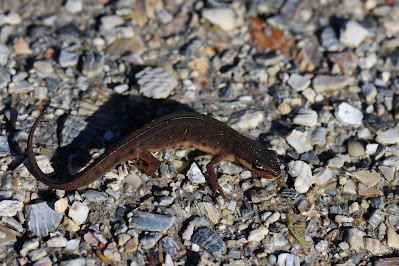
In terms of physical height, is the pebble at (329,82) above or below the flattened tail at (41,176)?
above

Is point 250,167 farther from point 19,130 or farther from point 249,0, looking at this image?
point 249,0

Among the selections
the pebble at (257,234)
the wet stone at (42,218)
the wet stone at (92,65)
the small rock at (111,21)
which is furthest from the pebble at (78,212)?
the small rock at (111,21)

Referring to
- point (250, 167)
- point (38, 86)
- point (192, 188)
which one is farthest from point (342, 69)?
point (38, 86)

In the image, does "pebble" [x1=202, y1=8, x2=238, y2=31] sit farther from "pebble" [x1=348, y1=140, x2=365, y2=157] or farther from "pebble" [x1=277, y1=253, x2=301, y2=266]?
"pebble" [x1=277, y1=253, x2=301, y2=266]

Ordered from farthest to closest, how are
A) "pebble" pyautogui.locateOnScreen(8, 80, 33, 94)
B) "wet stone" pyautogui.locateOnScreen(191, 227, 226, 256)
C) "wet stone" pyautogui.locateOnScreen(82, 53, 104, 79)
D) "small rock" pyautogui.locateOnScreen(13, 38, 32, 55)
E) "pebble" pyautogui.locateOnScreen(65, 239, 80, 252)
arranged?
"small rock" pyautogui.locateOnScreen(13, 38, 32, 55) < "wet stone" pyautogui.locateOnScreen(82, 53, 104, 79) < "pebble" pyautogui.locateOnScreen(8, 80, 33, 94) < "wet stone" pyautogui.locateOnScreen(191, 227, 226, 256) < "pebble" pyautogui.locateOnScreen(65, 239, 80, 252)

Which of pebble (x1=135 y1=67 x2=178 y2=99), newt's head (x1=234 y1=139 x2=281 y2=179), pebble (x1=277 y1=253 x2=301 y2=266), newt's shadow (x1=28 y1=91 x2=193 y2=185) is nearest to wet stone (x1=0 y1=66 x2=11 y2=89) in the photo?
newt's shadow (x1=28 y1=91 x2=193 y2=185)

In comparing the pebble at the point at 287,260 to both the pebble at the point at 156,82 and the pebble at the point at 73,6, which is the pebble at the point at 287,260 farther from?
the pebble at the point at 73,6

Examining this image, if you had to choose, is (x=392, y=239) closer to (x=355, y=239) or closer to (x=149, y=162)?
(x=355, y=239)
